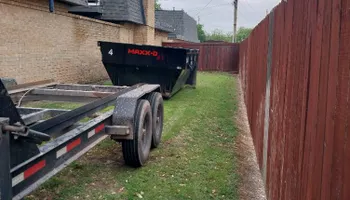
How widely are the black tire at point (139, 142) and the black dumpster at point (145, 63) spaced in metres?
5.74

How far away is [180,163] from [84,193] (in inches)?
65.8

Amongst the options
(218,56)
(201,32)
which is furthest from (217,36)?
(218,56)

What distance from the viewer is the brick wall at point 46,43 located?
10.6 m

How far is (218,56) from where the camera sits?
26828mm

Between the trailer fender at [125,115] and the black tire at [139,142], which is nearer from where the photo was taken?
the trailer fender at [125,115]

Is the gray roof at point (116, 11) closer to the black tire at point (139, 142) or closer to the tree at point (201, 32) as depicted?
the black tire at point (139, 142)

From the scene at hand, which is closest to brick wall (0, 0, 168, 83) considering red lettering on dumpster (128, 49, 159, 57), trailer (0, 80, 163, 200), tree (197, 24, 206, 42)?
red lettering on dumpster (128, 49, 159, 57)

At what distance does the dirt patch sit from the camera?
4.72 metres

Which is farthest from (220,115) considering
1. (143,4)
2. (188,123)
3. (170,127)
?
(143,4)

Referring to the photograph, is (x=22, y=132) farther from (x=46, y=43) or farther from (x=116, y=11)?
(x=116, y=11)

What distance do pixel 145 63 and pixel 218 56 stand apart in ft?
53.0

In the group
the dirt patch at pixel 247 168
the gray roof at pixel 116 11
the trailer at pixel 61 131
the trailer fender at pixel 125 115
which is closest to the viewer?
the trailer at pixel 61 131

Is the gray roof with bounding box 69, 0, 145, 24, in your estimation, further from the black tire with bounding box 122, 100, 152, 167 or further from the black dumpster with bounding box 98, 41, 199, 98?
the black tire with bounding box 122, 100, 152, 167

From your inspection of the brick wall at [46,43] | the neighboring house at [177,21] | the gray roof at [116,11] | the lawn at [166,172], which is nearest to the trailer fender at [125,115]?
the lawn at [166,172]
